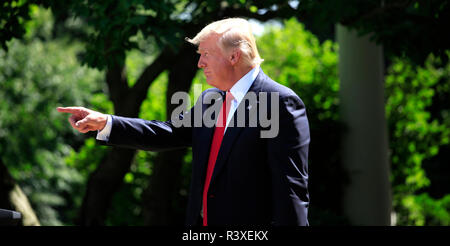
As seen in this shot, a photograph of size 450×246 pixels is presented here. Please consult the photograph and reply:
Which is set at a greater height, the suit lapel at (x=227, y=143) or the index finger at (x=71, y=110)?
the index finger at (x=71, y=110)

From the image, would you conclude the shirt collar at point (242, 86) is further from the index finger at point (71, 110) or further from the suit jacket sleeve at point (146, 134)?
the index finger at point (71, 110)

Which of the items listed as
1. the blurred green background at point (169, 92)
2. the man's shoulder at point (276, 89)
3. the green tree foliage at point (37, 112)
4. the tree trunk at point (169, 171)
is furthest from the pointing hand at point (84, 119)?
the green tree foliage at point (37, 112)

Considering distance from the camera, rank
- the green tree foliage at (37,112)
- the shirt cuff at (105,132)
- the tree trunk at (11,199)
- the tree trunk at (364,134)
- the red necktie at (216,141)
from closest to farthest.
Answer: the red necktie at (216,141) → the shirt cuff at (105,132) → the tree trunk at (11,199) → the tree trunk at (364,134) → the green tree foliage at (37,112)

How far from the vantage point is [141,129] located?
10.5 ft

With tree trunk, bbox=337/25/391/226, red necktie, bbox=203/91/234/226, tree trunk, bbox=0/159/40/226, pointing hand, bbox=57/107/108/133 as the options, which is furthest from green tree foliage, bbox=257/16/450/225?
pointing hand, bbox=57/107/108/133

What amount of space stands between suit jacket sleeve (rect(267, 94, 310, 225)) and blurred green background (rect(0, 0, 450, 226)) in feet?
6.49

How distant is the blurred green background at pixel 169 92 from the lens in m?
5.76

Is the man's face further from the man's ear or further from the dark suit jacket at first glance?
the dark suit jacket

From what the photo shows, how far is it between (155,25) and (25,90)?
1309 centimetres

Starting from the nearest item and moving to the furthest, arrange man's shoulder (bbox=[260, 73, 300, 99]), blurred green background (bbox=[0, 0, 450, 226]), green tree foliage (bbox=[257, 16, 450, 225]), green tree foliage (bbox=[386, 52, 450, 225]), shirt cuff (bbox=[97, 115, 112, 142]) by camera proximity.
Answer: man's shoulder (bbox=[260, 73, 300, 99])
shirt cuff (bbox=[97, 115, 112, 142])
blurred green background (bbox=[0, 0, 450, 226])
green tree foliage (bbox=[257, 16, 450, 225])
green tree foliage (bbox=[386, 52, 450, 225])

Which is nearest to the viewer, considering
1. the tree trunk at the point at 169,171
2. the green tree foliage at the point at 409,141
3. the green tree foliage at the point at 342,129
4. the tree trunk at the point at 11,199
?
the tree trunk at the point at 11,199

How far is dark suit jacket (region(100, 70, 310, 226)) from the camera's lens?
8.92ft
